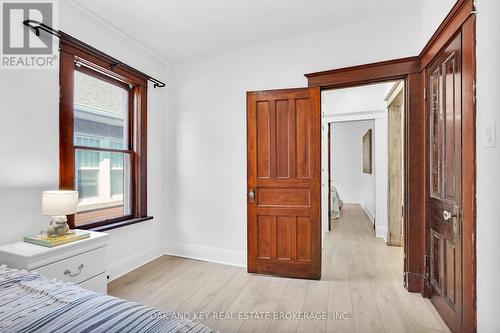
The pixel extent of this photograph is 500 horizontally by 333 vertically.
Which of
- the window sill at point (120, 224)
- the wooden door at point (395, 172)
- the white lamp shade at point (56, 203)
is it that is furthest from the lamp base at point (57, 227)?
the wooden door at point (395, 172)

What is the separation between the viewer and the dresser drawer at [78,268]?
1.83m

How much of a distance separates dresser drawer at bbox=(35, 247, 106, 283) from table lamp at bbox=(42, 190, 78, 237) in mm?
264

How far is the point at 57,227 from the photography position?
207cm

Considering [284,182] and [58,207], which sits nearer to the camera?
[58,207]

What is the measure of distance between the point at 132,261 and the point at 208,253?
3.04 feet

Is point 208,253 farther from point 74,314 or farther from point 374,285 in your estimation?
point 74,314

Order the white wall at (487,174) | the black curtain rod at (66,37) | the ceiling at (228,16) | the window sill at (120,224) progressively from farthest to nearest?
the window sill at (120,224) < the ceiling at (228,16) < the black curtain rod at (66,37) < the white wall at (487,174)

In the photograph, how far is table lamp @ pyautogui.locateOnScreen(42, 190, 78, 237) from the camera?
2.00 m

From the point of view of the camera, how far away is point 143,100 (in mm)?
3418

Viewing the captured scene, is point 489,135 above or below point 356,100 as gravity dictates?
below

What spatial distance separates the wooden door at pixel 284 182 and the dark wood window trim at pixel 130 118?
139 cm

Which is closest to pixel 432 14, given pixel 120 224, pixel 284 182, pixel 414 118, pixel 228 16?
pixel 414 118

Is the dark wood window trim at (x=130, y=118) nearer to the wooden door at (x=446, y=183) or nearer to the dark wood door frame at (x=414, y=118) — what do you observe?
the dark wood door frame at (x=414, y=118)

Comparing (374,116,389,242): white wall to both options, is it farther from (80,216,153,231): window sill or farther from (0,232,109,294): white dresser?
(0,232,109,294): white dresser
